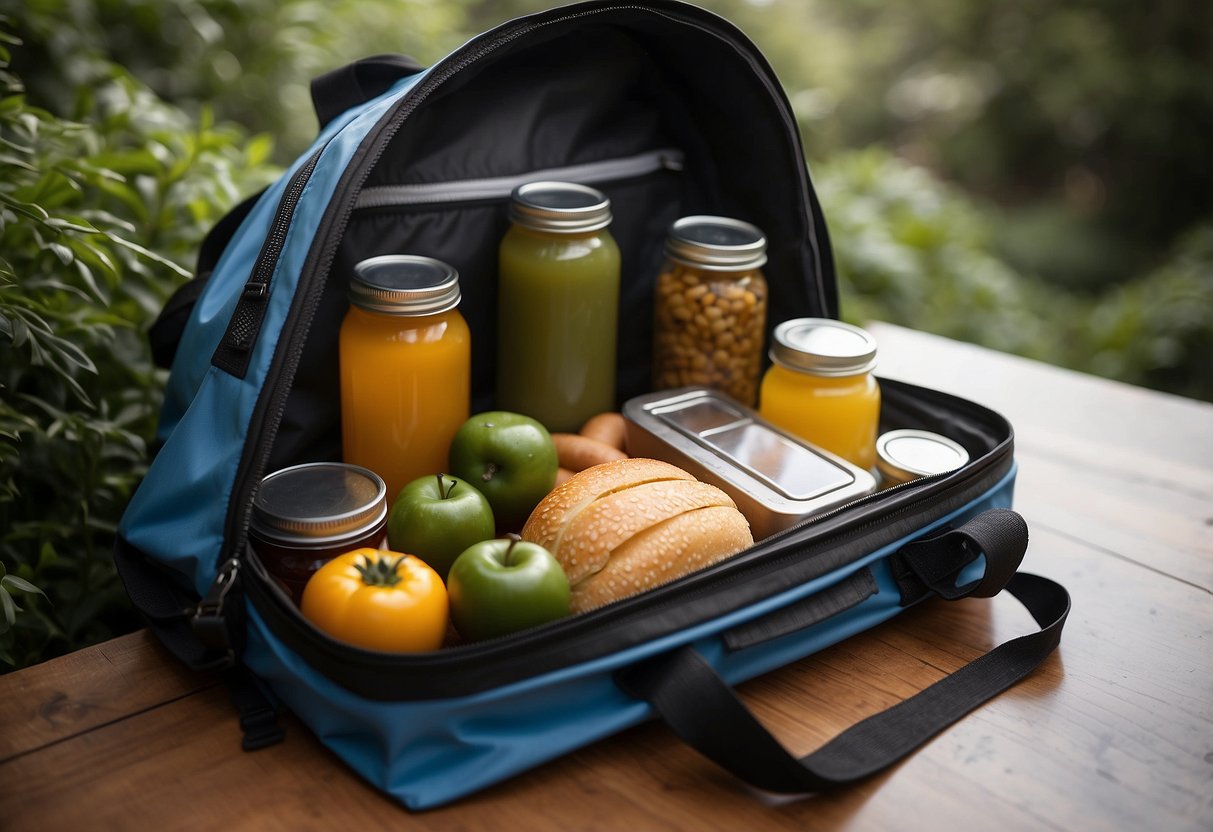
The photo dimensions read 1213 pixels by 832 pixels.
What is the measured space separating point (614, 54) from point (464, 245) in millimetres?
354

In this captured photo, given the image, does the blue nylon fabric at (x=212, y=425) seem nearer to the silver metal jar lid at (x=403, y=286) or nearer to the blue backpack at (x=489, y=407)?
the blue backpack at (x=489, y=407)

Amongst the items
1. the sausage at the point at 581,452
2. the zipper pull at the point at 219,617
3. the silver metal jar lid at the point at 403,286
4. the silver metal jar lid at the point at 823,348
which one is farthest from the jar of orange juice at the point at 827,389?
the zipper pull at the point at 219,617

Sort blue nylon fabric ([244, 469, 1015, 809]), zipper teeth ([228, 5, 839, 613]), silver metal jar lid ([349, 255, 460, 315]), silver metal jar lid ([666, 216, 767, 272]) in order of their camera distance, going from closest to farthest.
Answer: blue nylon fabric ([244, 469, 1015, 809]) → zipper teeth ([228, 5, 839, 613]) → silver metal jar lid ([349, 255, 460, 315]) → silver metal jar lid ([666, 216, 767, 272])

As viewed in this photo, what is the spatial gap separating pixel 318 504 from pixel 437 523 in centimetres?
13

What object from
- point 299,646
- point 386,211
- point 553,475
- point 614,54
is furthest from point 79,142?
point 299,646

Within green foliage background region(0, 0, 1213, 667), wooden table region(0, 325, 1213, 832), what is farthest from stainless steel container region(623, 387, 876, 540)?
green foliage background region(0, 0, 1213, 667)

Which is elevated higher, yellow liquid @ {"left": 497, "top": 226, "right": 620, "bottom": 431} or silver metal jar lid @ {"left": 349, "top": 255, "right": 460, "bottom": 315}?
silver metal jar lid @ {"left": 349, "top": 255, "right": 460, "bottom": 315}

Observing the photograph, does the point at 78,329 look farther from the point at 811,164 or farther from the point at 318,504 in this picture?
the point at 811,164

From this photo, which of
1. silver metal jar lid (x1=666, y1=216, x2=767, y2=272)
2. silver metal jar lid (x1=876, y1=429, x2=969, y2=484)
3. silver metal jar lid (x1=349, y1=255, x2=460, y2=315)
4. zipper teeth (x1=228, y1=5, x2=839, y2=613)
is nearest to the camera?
zipper teeth (x1=228, y1=5, x2=839, y2=613)

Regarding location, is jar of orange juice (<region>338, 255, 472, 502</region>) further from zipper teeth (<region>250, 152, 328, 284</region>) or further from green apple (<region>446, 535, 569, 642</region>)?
green apple (<region>446, 535, 569, 642</region>)

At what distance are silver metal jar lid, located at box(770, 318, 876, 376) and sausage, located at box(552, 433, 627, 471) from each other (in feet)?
0.86

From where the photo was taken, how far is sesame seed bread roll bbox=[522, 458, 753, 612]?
1.04 m

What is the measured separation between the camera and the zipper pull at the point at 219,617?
947mm

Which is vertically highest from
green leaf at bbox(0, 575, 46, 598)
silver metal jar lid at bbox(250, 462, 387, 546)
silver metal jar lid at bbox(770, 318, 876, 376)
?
silver metal jar lid at bbox(770, 318, 876, 376)
